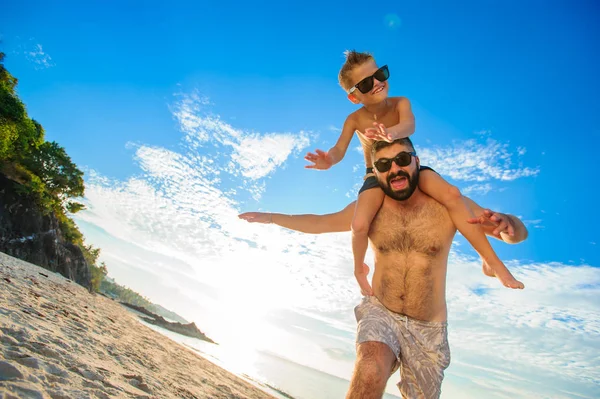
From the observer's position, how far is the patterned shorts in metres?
3.43

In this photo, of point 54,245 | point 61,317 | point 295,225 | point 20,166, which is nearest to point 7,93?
point 20,166

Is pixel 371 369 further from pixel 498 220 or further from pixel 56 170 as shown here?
pixel 56 170

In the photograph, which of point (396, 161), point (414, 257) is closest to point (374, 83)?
point (396, 161)

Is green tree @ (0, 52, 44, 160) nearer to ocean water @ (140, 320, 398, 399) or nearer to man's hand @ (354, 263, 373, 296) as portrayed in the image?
ocean water @ (140, 320, 398, 399)

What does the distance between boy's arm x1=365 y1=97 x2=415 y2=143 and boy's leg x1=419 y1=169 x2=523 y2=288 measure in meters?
0.58

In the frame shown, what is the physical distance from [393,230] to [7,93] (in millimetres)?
27993

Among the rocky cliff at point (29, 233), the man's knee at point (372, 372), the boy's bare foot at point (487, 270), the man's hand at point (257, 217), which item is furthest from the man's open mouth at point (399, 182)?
the rocky cliff at point (29, 233)

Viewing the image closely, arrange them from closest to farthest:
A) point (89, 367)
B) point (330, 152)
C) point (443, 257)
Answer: point (89, 367)
point (443, 257)
point (330, 152)

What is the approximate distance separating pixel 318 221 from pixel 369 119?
62.0 inches

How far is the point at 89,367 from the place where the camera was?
123 inches

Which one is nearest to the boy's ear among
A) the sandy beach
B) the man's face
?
the man's face

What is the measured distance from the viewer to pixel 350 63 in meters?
4.69

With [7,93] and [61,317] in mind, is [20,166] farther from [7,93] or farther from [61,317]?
[61,317]

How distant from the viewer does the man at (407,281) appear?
3.34 m
